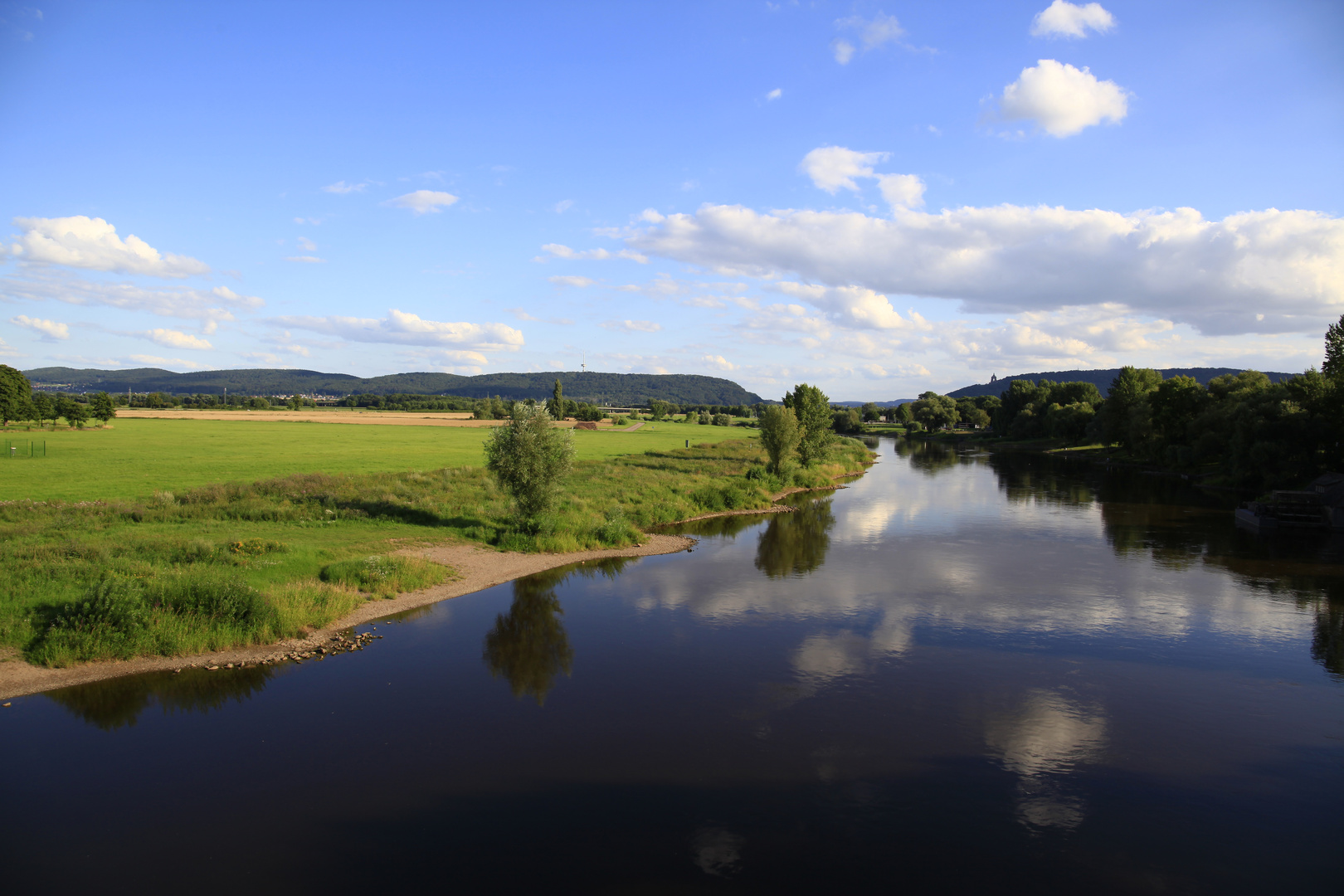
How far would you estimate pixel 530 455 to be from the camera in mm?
31969

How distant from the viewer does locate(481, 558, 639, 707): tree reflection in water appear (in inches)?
708

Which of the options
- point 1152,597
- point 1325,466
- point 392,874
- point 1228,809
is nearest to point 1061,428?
point 1325,466

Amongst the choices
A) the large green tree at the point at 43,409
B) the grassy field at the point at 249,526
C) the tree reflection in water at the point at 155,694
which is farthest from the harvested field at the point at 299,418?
the tree reflection in water at the point at 155,694

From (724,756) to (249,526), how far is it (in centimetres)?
2492

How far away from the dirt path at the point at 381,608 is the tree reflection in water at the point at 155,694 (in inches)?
16.9

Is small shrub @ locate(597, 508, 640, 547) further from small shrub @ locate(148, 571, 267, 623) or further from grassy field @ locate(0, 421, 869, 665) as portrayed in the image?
small shrub @ locate(148, 571, 267, 623)

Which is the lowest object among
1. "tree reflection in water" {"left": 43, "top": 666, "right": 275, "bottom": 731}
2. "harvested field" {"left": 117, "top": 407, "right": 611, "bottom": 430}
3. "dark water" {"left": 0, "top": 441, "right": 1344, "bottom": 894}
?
"dark water" {"left": 0, "top": 441, "right": 1344, "bottom": 894}

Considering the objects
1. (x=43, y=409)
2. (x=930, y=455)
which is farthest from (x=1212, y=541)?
(x=43, y=409)

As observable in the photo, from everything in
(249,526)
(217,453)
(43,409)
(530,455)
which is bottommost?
(249,526)

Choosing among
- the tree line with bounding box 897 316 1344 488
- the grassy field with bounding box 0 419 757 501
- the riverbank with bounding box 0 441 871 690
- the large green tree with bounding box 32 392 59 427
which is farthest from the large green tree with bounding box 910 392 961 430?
the large green tree with bounding box 32 392 59 427

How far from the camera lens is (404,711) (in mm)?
15641

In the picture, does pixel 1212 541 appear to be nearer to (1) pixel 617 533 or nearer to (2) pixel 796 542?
(2) pixel 796 542

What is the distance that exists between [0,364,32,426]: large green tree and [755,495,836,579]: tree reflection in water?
95107 millimetres

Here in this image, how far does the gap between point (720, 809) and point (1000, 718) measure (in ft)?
23.6
